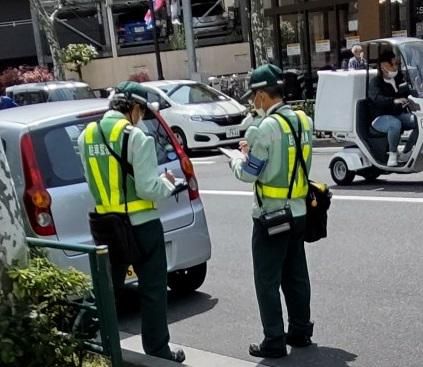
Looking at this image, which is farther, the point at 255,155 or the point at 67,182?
the point at 67,182

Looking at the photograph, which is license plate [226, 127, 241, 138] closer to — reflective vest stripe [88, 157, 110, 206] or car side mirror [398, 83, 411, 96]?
car side mirror [398, 83, 411, 96]

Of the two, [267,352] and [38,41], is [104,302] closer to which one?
[267,352]

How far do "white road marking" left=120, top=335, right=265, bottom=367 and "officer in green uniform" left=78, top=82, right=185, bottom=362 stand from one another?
258 millimetres

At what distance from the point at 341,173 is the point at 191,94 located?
7260 mm

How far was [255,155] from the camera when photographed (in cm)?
471

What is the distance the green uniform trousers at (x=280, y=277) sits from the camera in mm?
4871

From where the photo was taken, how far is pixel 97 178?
15.6ft

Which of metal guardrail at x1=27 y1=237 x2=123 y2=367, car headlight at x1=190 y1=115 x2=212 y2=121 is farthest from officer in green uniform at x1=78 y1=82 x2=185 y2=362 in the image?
car headlight at x1=190 y1=115 x2=212 y2=121

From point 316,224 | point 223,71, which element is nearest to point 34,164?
point 316,224

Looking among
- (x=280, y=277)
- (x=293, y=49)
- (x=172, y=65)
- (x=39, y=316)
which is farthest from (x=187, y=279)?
(x=172, y=65)

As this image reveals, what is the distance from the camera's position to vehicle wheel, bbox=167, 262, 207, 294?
659 centimetres

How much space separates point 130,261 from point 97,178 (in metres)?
0.55

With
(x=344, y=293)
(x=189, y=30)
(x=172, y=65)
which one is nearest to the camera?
(x=344, y=293)

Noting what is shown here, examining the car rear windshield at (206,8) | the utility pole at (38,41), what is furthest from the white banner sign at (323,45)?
the utility pole at (38,41)
